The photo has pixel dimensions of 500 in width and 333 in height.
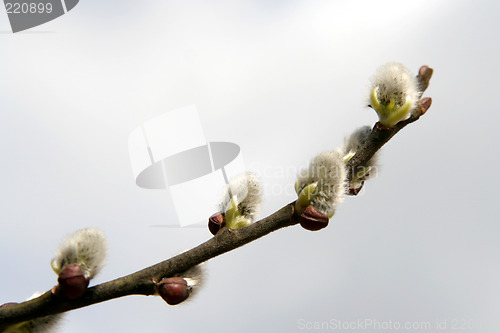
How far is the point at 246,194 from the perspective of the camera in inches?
70.0

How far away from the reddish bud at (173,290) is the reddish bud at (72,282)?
24 cm

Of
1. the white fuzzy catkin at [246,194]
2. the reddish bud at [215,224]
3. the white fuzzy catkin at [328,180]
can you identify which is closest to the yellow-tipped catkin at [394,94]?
the white fuzzy catkin at [328,180]

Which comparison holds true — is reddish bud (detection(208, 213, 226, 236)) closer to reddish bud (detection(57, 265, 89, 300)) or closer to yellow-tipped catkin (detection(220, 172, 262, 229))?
yellow-tipped catkin (detection(220, 172, 262, 229))

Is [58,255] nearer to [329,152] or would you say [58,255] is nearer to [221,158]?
[329,152]

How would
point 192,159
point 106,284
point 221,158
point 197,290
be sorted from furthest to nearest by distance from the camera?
point 192,159, point 221,158, point 197,290, point 106,284

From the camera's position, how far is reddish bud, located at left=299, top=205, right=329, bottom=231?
5.25 feet

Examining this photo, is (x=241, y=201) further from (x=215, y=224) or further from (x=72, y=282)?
(x=72, y=282)

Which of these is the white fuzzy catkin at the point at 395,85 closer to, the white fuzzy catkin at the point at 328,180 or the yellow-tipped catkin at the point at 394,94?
the yellow-tipped catkin at the point at 394,94

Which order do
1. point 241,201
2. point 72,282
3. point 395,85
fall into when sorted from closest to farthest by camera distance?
point 72,282, point 395,85, point 241,201

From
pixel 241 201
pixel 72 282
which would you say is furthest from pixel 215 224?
pixel 72 282

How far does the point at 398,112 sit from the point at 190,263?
84cm

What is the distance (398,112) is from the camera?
5.33 ft

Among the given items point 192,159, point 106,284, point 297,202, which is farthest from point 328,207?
point 192,159

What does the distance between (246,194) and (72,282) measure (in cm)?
64
